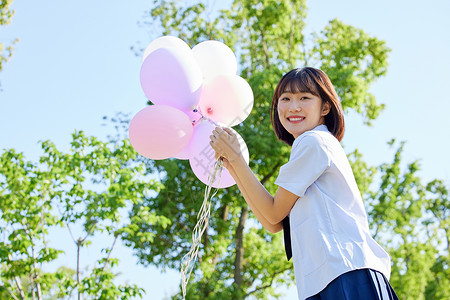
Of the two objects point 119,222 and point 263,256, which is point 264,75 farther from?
point 119,222

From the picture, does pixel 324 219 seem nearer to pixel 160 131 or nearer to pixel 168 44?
pixel 160 131

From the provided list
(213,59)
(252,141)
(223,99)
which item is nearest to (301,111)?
(223,99)

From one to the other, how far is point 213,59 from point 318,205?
→ 1.57 metres

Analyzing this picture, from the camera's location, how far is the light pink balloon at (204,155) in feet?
8.05

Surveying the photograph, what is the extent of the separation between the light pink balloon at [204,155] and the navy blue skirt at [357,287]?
0.98 m

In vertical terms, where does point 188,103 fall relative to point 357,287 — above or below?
above

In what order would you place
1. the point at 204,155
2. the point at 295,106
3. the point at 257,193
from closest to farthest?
the point at 257,193 < the point at 295,106 < the point at 204,155

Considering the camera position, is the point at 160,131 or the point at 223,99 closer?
the point at 160,131

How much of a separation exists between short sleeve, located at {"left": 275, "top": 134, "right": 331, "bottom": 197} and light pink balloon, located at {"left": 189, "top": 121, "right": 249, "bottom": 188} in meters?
0.73

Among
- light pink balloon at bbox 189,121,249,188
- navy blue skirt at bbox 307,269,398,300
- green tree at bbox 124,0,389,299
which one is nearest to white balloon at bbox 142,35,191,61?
light pink balloon at bbox 189,121,249,188

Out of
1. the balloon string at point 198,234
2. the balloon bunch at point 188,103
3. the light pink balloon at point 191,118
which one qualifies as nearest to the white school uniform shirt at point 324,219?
the balloon string at point 198,234

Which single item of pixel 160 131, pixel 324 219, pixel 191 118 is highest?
pixel 191 118

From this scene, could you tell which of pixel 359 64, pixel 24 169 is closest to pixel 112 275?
pixel 24 169

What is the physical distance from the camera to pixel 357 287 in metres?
1.50
